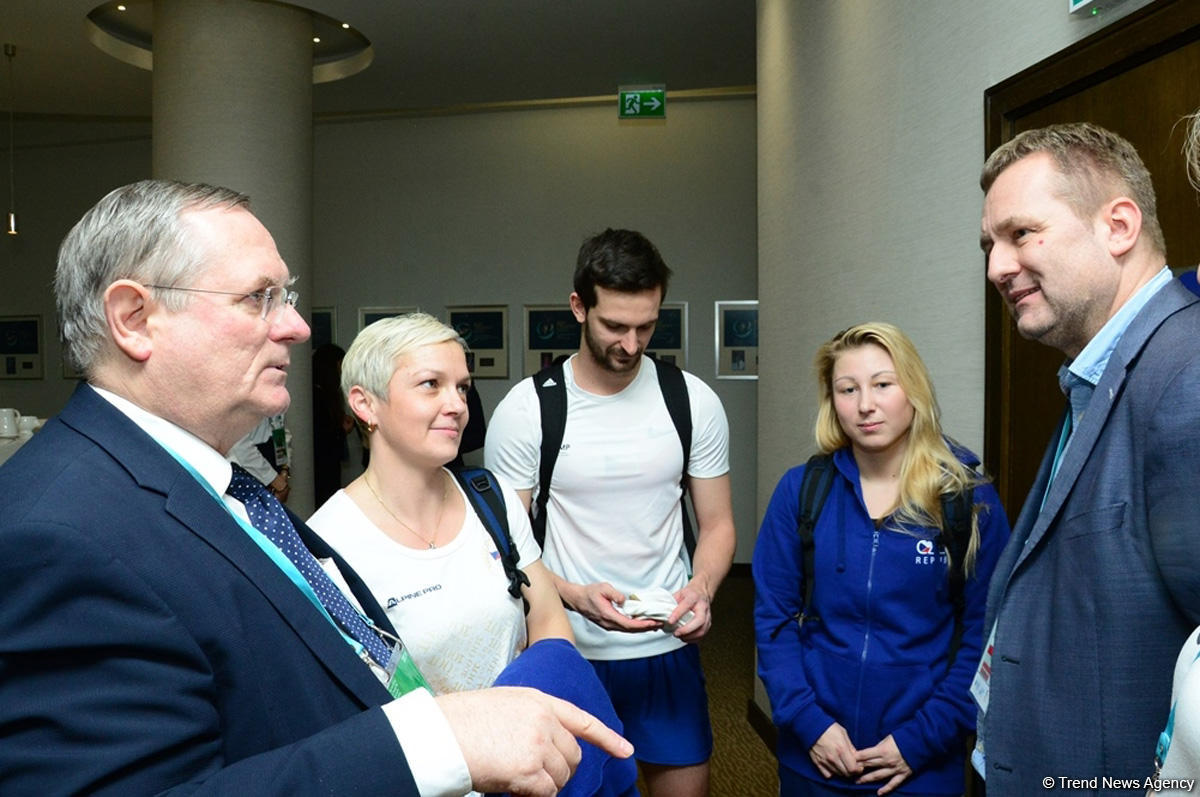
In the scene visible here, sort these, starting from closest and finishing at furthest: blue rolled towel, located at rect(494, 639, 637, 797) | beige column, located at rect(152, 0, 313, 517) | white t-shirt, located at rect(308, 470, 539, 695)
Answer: blue rolled towel, located at rect(494, 639, 637, 797), white t-shirt, located at rect(308, 470, 539, 695), beige column, located at rect(152, 0, 313, 517)

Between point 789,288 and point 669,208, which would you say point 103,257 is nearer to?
point 789,288

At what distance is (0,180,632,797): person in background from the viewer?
913 mm

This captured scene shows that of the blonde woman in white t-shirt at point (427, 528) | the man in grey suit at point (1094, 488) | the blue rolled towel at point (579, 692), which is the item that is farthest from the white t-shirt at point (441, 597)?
the man in grey suit at point (1094, 488)

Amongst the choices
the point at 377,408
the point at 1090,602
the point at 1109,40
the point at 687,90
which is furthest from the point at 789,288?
the point at 687,90

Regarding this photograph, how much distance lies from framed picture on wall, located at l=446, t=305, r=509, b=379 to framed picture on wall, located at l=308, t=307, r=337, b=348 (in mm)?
1145

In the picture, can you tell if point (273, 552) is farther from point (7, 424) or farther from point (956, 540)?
point (7, 424)

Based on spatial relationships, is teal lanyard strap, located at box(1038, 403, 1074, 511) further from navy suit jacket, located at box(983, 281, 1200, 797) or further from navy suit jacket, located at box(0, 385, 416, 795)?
navy suit jacket, located at box(0, 385, 416, 795)

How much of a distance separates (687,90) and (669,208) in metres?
1.02

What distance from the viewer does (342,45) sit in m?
6.73

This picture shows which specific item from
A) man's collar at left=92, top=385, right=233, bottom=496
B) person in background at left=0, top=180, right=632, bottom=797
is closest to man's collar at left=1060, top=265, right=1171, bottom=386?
person in background at left=0, top=180, right=632, bottom=797

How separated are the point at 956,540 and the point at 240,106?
510 cm

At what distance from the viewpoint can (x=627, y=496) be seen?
2.63 metres

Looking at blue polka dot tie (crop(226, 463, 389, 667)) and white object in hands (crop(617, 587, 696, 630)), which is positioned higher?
blue polka dot tie (crop(226, 463, 389, 667))

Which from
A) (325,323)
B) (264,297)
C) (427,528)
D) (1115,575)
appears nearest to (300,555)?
(264,297)
